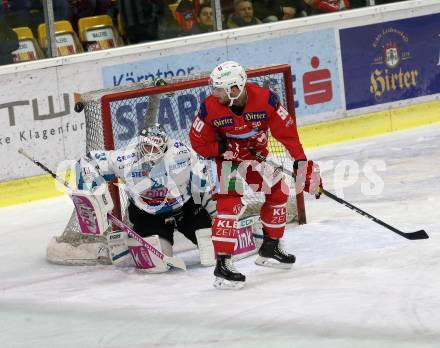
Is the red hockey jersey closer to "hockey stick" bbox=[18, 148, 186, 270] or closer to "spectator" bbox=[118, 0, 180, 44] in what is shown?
"hockey stick" bbox=[18, 148, 186, 270]

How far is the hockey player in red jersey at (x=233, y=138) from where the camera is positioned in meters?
5.97

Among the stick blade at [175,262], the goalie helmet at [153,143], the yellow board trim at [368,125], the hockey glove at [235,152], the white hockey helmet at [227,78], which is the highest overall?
the white hockey helmet at [227,78]

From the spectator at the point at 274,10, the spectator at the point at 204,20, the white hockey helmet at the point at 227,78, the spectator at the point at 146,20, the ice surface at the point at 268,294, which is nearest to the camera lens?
the ice surface at the point at 268,294

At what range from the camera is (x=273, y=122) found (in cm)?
614

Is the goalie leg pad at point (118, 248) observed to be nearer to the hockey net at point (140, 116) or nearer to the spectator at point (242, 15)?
the hockey net at point (140, 116)

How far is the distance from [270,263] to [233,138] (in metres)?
0.75

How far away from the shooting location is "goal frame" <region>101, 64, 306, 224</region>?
22.1ft

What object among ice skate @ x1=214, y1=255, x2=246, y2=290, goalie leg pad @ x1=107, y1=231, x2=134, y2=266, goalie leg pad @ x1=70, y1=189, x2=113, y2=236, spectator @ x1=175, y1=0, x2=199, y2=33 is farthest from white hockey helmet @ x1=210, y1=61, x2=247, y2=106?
spectator @ x1=175, y1=0, x2=199, y2=33

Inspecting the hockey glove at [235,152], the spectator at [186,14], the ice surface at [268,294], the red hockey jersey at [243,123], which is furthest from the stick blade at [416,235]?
the spectator at [186,14]

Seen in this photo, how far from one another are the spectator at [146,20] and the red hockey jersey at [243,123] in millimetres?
3192

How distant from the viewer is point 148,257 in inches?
253

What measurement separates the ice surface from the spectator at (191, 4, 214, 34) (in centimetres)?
219

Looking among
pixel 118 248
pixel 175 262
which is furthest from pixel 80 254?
pixel 175 262

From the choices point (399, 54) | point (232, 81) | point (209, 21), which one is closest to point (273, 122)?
point (232, 81)
